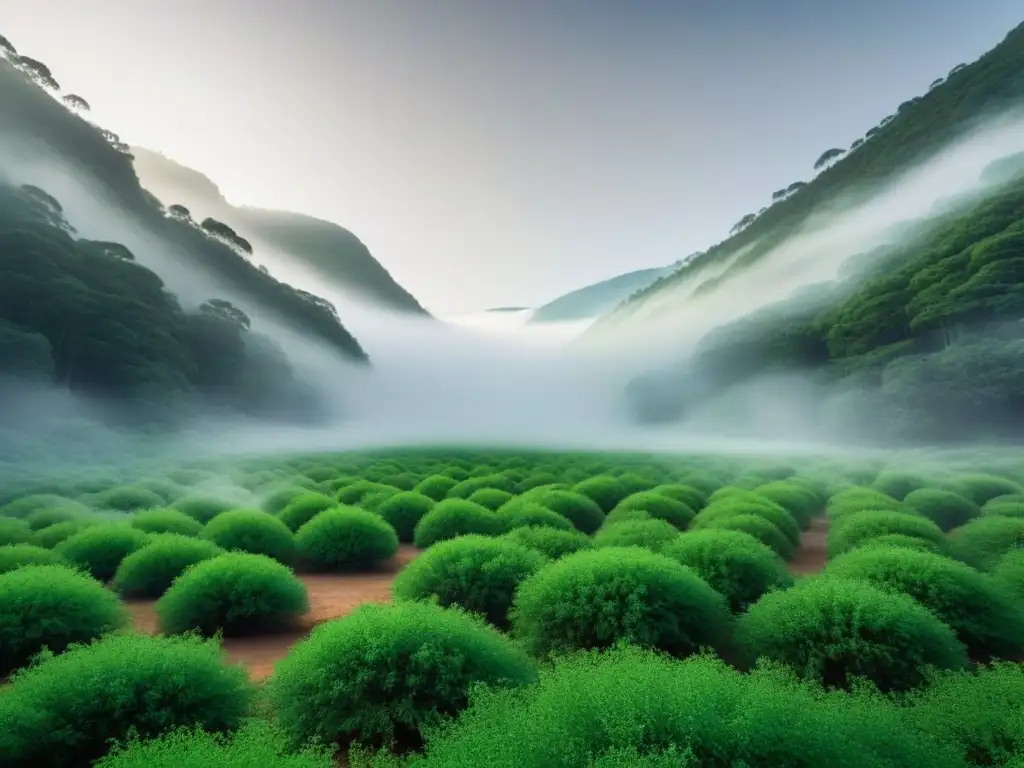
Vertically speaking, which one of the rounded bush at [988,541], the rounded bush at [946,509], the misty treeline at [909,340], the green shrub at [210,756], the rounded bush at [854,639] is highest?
the misty treeline at [909,340]

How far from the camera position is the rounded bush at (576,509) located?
552 inches

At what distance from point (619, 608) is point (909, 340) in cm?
3292

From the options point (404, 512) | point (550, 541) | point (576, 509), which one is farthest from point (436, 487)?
point (550, 541)

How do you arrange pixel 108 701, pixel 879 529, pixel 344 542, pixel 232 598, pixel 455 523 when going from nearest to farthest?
pixel 108 701 → pixel 232 598 → pixel 879 529 → pixel 344 542 → pixel 455 523

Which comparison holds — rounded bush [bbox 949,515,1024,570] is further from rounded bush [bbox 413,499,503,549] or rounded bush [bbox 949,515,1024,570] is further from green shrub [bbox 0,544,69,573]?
green shrub [bbox 0,544,69,573]

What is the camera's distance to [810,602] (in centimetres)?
566

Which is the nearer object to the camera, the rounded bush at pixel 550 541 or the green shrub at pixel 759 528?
the rounded bush at pixel 550 541

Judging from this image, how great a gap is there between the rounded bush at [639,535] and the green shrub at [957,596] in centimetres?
263

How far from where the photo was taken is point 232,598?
25.1ft

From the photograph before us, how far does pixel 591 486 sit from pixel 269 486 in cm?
984

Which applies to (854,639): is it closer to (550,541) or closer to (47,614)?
(550,541)

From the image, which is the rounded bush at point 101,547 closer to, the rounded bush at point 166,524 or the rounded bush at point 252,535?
the rounded bush at point 166,524

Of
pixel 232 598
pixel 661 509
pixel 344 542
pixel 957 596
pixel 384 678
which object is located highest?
pixel 384 678

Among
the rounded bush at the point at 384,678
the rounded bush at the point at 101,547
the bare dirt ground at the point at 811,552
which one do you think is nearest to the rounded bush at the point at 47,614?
the rounded bush at the point at 384,678
